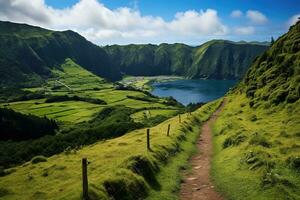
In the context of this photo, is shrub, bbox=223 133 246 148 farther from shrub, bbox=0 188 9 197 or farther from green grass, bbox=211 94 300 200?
shrub, bbox=0 188 9 197

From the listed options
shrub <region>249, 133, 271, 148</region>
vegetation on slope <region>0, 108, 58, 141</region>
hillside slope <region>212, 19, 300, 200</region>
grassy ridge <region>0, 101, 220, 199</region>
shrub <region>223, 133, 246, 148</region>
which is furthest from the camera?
vegetation on slope <region>0, 108, 58, 141</region>

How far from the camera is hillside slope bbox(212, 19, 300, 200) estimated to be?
99.8 ft

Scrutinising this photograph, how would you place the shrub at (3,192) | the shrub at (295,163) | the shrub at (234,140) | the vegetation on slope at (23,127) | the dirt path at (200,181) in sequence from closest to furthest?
the shrub at (3,192)
the dirt path at (200,181)
the shrub at (295,163)
the shrub at (234,140)
the vegetation on slope at (23,127)

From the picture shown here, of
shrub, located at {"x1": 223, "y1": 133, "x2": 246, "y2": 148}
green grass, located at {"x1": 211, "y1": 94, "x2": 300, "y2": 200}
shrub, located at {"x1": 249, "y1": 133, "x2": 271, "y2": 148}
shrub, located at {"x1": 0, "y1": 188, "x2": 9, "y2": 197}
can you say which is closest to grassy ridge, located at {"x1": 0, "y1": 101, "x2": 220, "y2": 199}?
shrub, located at {"x1": 0, "y1": 188, "x2": 9, "y2": 197}

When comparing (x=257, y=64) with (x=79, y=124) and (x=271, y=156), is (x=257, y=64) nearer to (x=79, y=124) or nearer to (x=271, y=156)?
(x=271, y=156)

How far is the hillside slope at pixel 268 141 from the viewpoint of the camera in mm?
30422

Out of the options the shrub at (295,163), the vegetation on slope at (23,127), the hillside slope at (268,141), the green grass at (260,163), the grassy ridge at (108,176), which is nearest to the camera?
the grassy ridge at (108,176)

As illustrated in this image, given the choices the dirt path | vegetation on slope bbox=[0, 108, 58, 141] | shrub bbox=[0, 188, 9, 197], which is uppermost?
shrub bbox=[0, 188, 9, 197]

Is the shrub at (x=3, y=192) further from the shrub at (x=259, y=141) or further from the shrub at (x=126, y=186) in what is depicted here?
the shrub at (x=259, y=141)

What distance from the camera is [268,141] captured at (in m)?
45.8

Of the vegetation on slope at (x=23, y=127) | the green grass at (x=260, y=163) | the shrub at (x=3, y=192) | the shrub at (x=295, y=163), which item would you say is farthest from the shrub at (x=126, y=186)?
the vegetation on slope at (x=23, y=127)

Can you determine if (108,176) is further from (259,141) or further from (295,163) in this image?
(259,141)

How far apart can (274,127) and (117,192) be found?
124 ft

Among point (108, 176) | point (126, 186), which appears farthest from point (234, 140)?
point (108, 176)
